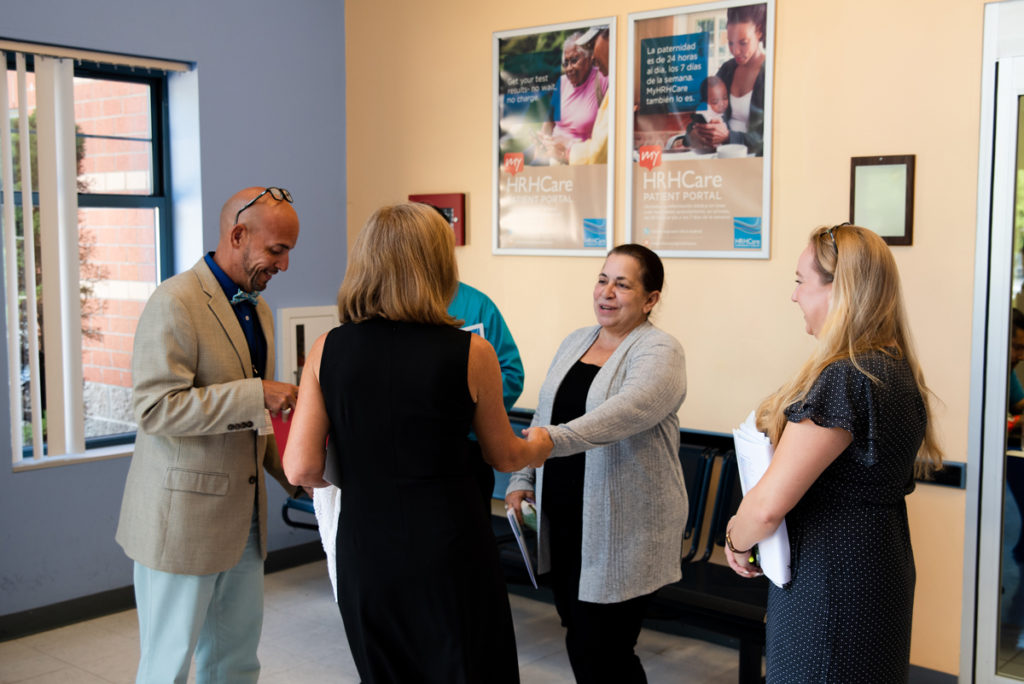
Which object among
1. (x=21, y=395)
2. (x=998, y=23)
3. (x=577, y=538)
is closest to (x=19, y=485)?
(x=21, y=395)

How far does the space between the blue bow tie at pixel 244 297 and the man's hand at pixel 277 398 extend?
0.88 feet

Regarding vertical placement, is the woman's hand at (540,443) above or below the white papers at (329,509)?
above

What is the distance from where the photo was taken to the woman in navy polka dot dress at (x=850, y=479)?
1824 millimetres

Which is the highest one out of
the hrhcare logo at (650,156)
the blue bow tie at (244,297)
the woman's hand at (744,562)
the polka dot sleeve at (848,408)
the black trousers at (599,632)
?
the hrhcare logo at (650,156)

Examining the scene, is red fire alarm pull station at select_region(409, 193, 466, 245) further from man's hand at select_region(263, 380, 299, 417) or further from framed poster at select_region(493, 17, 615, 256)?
man's hand at select_region(263, 380, 299, 417)

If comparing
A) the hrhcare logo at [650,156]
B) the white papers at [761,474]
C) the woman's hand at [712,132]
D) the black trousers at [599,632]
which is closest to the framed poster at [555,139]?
the hrhcare logo at [650,156]

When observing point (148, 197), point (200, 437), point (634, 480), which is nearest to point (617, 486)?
point (634, 480)

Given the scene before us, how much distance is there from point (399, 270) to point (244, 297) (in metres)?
0.93

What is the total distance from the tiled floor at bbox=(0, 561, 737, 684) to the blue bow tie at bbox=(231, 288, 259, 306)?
1695mm

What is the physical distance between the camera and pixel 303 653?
3891mm

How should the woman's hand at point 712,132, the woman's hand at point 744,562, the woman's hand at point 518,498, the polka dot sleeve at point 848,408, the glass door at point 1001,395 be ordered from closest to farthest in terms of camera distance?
the polka dot sleeve at point 848,408, the woman's hand at point 744,562, the woman's hand at point 518,498, the glass door at point 1001,395, the woman's hand at point 712,132

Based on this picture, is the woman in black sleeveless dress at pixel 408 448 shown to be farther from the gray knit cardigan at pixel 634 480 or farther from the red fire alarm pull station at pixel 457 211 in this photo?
the red fire alarm pull station at pixel 457 211

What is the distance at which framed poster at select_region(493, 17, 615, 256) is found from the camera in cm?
420

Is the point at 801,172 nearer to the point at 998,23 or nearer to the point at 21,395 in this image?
the point at 998,23
